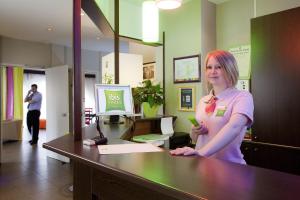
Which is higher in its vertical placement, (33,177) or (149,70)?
(149,70)

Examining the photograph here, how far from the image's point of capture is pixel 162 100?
12.0ft

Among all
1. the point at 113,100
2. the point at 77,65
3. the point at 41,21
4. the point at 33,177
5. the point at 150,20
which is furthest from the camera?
the point at 41,21

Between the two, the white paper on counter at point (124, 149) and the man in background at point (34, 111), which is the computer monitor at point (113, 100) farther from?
the man in background at point (34, 111)

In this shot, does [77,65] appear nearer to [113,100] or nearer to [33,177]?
[113,100]

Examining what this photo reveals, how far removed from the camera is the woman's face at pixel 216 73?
1.59m

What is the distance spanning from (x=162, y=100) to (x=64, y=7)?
221cm

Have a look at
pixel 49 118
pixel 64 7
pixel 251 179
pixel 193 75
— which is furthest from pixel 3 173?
pixel 251 179

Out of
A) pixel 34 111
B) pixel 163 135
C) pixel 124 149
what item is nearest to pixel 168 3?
pixel 124 149

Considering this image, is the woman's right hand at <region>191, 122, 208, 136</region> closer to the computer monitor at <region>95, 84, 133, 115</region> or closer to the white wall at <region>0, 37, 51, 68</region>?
the computer monitor at <region>95, 84, 133, 115</region>

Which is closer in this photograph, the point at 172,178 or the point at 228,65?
the point at 172,178

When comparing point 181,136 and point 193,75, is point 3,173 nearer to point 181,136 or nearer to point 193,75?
point 181,136

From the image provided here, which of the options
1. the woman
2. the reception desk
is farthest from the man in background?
the woman

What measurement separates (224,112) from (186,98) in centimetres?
215

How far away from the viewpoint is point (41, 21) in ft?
16.4
